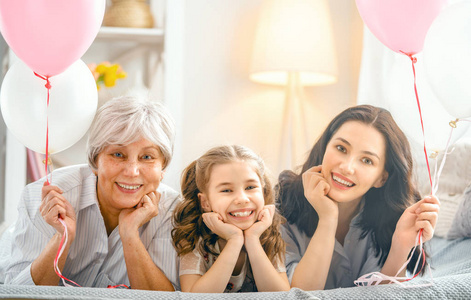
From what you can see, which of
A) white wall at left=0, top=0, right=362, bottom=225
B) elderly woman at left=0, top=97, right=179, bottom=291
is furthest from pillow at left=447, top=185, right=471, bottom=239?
white wall at left=0, top=0, right=362, bottom=225

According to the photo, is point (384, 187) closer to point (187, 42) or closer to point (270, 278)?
point (270, 278)

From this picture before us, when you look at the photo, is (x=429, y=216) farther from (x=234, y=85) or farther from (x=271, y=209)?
(x=234, y=85)

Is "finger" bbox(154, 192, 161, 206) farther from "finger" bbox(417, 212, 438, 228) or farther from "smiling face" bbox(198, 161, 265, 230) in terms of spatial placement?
"finger" bbox(417, 212, 438, 228)

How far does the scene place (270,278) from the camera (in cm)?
124

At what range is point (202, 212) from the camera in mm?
1361

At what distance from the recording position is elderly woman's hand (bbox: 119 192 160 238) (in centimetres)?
130

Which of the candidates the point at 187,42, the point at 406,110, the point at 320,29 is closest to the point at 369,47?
the point at 320,29

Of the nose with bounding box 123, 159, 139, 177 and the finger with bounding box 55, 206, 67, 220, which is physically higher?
the nose with bounding box 123, 159, 139, 177

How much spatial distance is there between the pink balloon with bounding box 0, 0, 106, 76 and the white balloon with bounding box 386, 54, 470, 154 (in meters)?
0.84

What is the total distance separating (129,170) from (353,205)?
0.68m

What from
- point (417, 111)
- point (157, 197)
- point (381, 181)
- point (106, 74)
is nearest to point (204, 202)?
point (157, 197)

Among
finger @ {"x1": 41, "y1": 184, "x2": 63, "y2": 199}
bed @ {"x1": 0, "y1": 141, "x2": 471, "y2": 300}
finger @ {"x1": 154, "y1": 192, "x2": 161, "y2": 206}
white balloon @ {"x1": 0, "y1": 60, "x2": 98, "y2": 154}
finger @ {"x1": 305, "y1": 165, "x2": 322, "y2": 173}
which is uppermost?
white balloon @ {"x1": 0, "y1": 60, "x2": 98, "y2": 154}

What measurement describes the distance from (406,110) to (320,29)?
166 centimetres

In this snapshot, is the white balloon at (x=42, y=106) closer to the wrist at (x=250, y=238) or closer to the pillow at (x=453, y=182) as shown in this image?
the wrist at (x=250, y=238)
